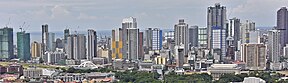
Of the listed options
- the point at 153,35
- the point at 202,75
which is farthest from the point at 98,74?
the point at 153,35

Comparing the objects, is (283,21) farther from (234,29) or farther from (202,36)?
(202,36)

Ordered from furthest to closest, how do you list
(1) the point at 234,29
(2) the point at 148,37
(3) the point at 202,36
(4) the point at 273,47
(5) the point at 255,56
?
1. (2) the point at 148,37
2. (3) the point at 202,36
3. (1) the point at 234,29
4. (4) the point at 273,47
5. (5) the point at 255,56

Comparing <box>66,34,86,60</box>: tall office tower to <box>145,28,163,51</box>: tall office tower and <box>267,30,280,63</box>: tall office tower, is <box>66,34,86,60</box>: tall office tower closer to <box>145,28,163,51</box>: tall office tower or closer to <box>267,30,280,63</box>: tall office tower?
<box>145,28,163,51</box>: tall office tower

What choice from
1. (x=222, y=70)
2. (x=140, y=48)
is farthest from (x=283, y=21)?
(x=222, y=70)

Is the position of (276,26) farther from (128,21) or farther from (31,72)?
(31,72)

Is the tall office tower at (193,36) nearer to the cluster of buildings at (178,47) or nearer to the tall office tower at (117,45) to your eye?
the cluster of buildings at (178,47)
